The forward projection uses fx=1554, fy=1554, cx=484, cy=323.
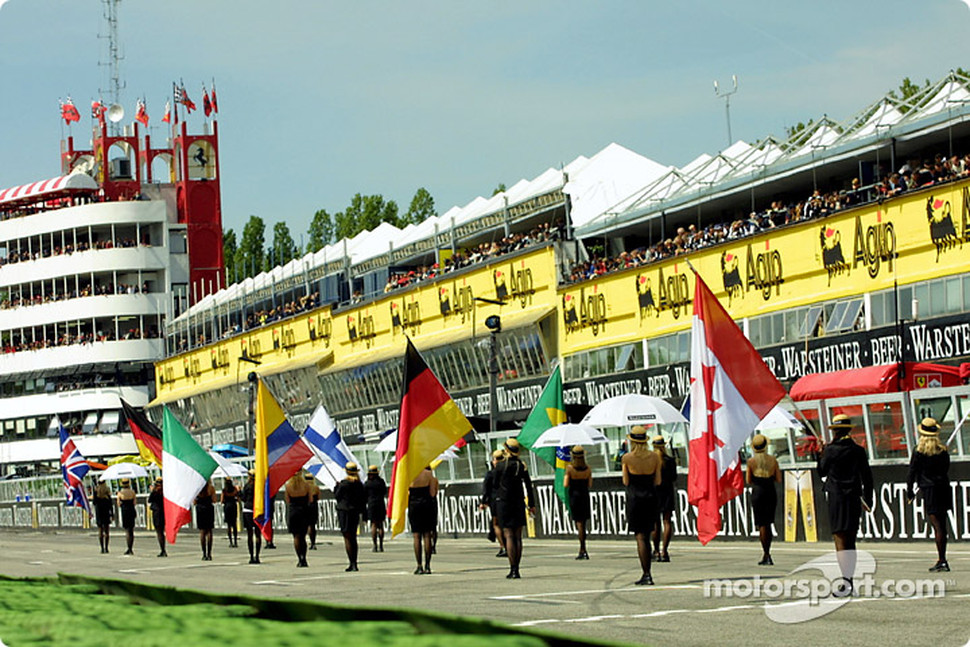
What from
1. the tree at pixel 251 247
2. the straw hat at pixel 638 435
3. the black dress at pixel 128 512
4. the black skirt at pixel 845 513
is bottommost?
the black skirt at pixel 845 513

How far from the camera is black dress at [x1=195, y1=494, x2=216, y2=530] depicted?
33156 millimetres

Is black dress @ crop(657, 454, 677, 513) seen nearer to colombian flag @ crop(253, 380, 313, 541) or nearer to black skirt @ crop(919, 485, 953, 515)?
black skirt @ crop(919, 485, 953, 515)

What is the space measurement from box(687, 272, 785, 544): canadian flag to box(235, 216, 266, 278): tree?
105525 mm

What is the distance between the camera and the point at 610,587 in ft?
59.0

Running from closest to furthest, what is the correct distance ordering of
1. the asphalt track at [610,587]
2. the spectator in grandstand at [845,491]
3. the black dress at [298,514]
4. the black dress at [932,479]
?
the asphalt track at [610,587] → the spectator in grandstand at [845,491] → the black dress at [932,479] → the black dress at [298,514]

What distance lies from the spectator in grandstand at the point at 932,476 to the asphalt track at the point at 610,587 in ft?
2.09

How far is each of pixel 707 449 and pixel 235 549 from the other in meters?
21.7

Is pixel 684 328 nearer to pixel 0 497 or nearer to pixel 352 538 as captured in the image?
pixel 352 538

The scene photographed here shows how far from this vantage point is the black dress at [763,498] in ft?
67.3

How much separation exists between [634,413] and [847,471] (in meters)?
13.4

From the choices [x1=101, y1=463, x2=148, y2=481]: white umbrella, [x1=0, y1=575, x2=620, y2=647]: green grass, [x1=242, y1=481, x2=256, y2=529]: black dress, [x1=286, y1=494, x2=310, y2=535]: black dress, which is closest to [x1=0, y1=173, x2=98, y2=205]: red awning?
[x1=101, y1=463, x2=148, y2=481]: white umbrella

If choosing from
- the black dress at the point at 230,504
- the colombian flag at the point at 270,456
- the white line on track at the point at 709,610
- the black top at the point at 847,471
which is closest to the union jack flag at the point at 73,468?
the black dress at the point at 230,504

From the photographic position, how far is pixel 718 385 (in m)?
18.8

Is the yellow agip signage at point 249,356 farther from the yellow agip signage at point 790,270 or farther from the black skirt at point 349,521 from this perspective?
the black skirt at point 349,521
